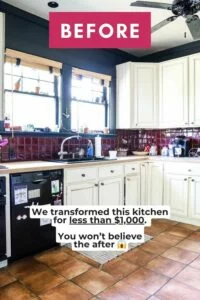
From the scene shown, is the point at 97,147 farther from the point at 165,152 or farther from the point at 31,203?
the point at 31,203

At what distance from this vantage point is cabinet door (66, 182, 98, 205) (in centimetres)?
265

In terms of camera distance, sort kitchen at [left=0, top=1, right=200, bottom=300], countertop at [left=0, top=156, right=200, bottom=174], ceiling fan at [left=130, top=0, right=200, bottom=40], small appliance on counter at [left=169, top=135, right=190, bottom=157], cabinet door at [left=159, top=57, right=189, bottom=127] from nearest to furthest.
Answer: kitchen at [left=0, top=1, right=200, bottom=300]
ceiling fan at [left=130, top=0, right=200, bottom=40]
countertop at [left=0, top=156, right=200, bottom=174]
cabinet door at [left=159, top=57, right=189, bottom=127]
small appliance on counter at [left=169, top=135, right=190, bottom=157]

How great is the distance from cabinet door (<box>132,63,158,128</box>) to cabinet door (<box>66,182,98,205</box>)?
4.77 feet

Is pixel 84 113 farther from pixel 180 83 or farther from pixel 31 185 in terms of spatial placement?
pixel 31 185

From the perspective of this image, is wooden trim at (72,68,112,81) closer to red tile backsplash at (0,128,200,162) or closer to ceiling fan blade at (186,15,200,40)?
red tile backsplash at (0,128,200,162)

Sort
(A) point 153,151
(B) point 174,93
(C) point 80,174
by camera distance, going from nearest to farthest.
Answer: (C) point 80,174
(B) point 174,93
(A) point 153,151

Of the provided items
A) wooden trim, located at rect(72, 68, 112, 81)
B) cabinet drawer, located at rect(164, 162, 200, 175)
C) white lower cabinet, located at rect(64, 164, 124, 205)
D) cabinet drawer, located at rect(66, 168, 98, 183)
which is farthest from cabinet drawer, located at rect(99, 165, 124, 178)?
wooden trim, located at rect(72, 68, 112, 81)

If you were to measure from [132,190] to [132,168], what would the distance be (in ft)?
1.02

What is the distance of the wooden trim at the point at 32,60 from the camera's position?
9.23 feet

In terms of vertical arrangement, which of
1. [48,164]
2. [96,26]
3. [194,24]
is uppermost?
[96,26]

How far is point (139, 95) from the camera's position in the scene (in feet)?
12.7

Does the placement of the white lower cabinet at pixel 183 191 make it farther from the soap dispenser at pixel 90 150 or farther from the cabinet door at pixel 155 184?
the soap dispenser at pixel 90 150

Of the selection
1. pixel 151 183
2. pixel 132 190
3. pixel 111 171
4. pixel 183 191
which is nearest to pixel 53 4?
pixel 111 171

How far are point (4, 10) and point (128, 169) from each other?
2.43 m
